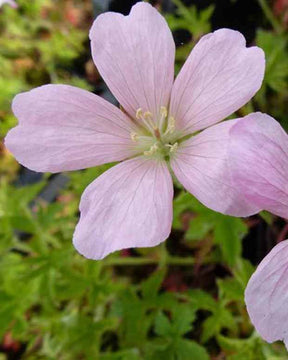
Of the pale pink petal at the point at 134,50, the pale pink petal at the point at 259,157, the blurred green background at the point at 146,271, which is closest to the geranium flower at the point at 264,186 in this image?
the pale pink petal at the point at 259,157

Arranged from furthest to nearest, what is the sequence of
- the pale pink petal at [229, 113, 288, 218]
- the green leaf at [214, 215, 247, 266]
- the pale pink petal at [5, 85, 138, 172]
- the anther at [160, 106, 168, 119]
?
the green leaf at [214, 215, 247, 266] < the anther at [160, 106, 168, 119] < the pale pink petal at [5, 85, 138, 172] < the pale pink petal at [229, 113, 288, 218]

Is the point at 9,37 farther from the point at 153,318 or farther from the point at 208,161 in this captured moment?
the point at 208,161

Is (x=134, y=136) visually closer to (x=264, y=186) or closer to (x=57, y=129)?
(x=57, y=129)

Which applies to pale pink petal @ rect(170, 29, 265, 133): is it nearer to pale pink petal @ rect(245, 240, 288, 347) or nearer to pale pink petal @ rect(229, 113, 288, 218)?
pale pink petal @ rect(229, 113, 288, 218)

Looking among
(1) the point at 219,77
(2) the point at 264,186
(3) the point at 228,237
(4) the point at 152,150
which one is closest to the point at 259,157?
(2) the point at 264,186

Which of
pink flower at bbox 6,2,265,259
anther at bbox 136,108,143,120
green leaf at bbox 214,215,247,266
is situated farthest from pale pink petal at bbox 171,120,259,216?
green leaf at bbox 214,215,247,266

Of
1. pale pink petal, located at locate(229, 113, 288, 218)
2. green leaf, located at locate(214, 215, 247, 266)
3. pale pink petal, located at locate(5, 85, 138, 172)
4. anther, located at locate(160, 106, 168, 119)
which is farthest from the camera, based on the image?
green leaf, located at locate(214, 215, 247, 266)

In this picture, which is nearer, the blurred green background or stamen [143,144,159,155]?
stamen [143,144,159,155]

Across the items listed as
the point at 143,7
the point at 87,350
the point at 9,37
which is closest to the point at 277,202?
the point at 143,7

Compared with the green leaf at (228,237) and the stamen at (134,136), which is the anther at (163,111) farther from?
the green leaf at (228,237)
